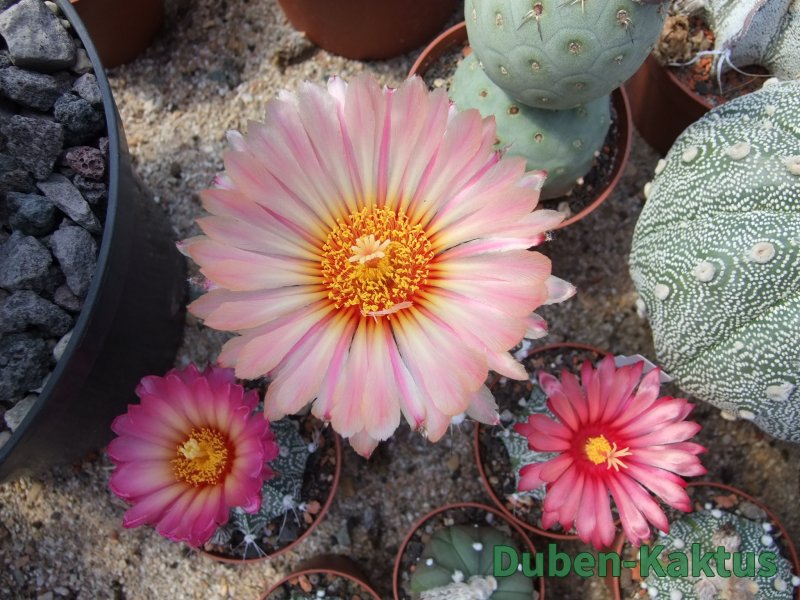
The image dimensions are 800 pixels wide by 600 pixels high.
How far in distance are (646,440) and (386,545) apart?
1.86 feet

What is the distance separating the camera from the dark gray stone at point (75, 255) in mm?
967

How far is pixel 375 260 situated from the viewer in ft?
2.76

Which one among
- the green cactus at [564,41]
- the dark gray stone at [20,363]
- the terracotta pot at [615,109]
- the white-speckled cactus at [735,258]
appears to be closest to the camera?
the green cactus at [564,41]

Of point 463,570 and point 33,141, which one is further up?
point 33,141

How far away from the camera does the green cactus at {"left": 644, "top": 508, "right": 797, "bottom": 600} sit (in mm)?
978

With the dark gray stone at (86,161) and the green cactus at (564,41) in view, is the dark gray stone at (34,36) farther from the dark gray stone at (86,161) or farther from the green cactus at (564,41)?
the green cactus at (564,41)

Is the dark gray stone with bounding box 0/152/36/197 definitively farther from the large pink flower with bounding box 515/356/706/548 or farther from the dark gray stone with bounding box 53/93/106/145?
the large pink flower with bounding box 515/356/706/548

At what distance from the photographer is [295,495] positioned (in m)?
1.13

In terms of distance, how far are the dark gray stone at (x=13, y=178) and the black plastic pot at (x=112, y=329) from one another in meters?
0.11

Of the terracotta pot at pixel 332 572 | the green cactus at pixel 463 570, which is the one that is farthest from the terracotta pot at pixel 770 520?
the terracotta pot at pixel 332 572

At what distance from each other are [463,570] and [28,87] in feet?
3.00

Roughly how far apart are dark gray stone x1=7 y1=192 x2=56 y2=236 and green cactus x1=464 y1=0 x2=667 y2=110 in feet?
1.98

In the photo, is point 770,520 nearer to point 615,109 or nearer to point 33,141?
point 615,109

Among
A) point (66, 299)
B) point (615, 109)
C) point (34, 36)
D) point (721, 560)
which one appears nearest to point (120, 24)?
point (34, 36)
